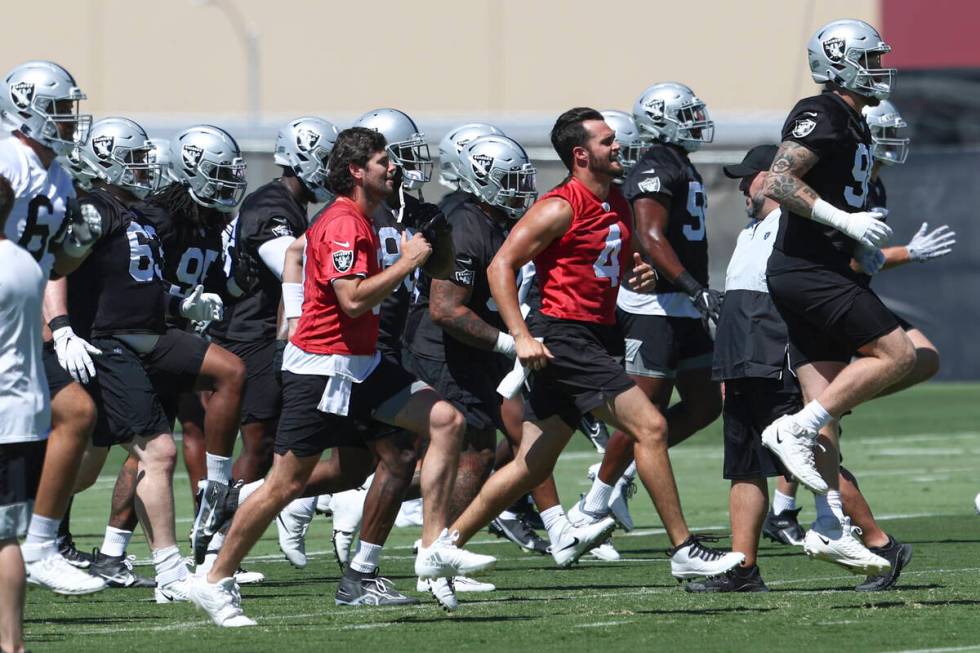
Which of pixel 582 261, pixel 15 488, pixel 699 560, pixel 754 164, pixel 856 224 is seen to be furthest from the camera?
pixel 754 164

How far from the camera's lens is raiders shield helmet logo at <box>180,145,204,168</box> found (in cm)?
988

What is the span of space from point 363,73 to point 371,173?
29.3 metres

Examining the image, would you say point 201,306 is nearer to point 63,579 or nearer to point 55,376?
point 55,376

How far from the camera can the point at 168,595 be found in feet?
27.7

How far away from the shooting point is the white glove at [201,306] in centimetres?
930

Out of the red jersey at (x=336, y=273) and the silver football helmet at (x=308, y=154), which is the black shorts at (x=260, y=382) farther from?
the red jersey at (x=336, y=273)

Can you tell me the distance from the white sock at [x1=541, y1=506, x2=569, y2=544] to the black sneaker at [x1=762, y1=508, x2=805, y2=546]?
133cm

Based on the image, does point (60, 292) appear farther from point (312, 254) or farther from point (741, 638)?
point (741, 638)

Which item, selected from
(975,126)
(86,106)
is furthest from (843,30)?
(86,106)

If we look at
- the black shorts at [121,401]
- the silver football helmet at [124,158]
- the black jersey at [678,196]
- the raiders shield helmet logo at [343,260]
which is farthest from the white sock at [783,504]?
the raiders shield helmet logo at [343,260]

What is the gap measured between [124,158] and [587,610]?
3718 millimetres

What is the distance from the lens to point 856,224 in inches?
303

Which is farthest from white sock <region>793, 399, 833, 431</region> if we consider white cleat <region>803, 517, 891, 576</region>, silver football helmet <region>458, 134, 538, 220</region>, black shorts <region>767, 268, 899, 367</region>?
silver football helmet <region>458, 134, 538, 220</region>

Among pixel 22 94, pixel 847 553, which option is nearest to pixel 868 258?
pixel 847 553
